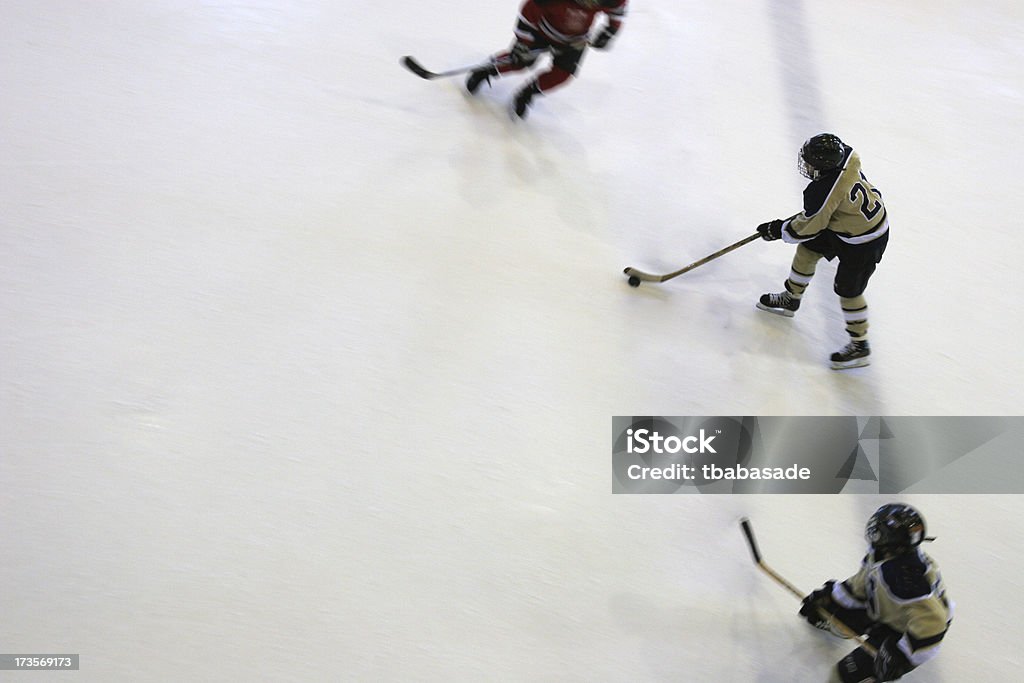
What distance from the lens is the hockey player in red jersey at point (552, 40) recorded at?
9.11 ft

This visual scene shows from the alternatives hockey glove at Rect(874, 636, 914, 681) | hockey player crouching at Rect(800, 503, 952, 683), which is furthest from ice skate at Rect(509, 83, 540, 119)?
hockey glove at Rect(874, 636, 914, 681)

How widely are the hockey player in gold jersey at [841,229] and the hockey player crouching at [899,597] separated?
2.60ft

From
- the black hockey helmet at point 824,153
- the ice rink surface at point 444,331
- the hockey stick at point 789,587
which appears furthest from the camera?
the black hockey helmet at point 824,153

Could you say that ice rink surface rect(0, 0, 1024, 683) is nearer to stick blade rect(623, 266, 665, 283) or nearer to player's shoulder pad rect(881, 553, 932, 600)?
stick blade rect(623, 266, 665, 283)

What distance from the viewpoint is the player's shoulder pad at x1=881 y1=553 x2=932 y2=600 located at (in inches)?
73.4

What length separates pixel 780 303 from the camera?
8.84 feet

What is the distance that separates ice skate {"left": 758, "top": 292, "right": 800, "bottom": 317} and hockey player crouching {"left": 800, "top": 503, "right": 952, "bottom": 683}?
0.91 metres

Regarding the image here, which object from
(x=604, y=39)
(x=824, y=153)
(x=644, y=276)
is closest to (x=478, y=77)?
(x=604, y=39)

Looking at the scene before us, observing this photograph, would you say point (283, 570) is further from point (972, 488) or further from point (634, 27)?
point (634, 27)

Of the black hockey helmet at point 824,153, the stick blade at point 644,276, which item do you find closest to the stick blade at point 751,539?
the stick blade at point 644,276

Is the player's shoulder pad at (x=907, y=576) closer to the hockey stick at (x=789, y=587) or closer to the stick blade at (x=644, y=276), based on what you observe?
the hockey stick at (x=789, y=587)

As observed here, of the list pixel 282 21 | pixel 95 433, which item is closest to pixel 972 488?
pixel 95 433

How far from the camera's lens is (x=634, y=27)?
3.51 meters
